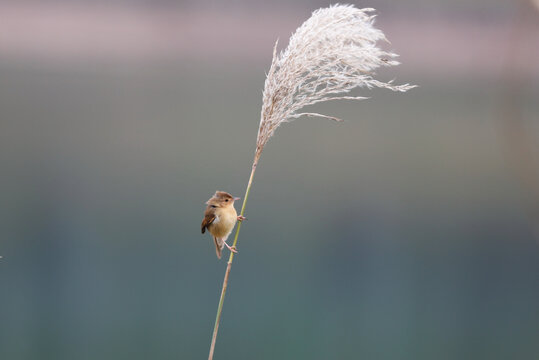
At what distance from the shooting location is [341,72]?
782 millimetres

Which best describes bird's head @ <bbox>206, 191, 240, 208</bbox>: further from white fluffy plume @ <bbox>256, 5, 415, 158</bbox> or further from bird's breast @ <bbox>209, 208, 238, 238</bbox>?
white fluffy plume @ <bbox>256, 5, 415, 158</bbox>

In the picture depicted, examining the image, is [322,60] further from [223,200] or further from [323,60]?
[223,200]

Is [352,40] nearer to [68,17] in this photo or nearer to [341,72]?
[341,72]

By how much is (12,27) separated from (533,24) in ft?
4.87

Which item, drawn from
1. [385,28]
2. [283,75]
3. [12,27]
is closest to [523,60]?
[385,28]

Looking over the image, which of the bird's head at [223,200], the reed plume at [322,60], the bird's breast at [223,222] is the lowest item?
the bird's breast at [223,222]

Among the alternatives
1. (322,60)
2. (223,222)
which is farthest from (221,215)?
(322,60)

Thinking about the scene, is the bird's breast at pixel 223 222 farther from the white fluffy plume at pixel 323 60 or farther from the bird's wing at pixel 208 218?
the white fluffy plume at pixel 323 60

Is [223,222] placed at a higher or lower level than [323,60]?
lower

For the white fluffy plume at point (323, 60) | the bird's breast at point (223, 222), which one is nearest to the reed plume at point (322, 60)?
the white fluffy plume at point (323, 60)

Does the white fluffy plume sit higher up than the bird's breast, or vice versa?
the white fluffy plume

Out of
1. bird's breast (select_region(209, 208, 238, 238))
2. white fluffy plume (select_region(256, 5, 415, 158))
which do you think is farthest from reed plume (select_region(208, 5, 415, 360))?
bird's breast (select_region(209, 208, 238, 238))

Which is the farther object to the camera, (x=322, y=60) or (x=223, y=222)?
(x=223, y=222)

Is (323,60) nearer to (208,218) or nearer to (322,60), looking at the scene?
(322,60)
